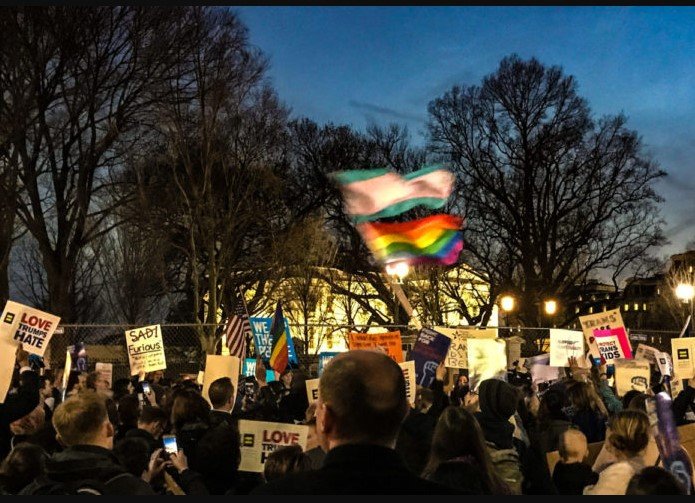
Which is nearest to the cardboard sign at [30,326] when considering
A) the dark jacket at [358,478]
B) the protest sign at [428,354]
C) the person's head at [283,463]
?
the protest sign at [428,354]

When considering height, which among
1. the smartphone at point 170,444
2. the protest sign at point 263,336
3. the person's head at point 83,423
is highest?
the protest sign at point 263,336

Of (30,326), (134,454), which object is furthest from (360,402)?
(30,326)

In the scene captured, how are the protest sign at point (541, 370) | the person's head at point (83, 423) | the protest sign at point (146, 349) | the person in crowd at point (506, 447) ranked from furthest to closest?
the protest sign at point (541, 370) < the protest sign at point (146, 349) < the person in crowd at point (506, 447) < the person's head at point (83, 423)

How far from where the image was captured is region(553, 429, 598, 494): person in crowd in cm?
537

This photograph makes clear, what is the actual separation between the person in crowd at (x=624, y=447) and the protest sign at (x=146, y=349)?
968cm

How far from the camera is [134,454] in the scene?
4.71 metres

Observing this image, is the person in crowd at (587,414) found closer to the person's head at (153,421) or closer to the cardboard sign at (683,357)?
the person's head at (153,421)

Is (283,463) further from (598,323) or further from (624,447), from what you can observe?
(598,323)

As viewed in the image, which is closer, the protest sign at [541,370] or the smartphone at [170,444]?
the smartphone at [170,444]

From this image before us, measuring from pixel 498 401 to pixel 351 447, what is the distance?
3069 millimetres

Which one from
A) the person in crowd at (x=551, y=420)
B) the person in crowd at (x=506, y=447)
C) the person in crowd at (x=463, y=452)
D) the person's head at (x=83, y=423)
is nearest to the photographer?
the person in crowd at (x=463, y=452)

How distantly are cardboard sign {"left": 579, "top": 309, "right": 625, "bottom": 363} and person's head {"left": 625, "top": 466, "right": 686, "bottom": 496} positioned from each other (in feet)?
36.4

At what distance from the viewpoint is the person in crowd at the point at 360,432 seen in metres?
2.19

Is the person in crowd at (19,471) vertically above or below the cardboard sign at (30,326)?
below
